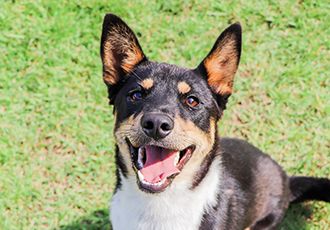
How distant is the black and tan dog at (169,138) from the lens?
3053mm

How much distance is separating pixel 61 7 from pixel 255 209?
176 inches

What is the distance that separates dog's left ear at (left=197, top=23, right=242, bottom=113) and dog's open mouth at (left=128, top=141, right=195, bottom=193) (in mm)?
722

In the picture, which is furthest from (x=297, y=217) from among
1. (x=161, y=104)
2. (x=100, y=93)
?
(x=100, y=93)

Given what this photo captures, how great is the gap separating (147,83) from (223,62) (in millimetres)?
794

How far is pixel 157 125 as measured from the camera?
2861 mm

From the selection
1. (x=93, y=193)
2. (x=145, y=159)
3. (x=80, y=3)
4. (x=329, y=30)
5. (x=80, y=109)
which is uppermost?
(x=329, y=30)

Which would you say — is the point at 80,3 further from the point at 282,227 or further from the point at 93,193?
the point at 282,227

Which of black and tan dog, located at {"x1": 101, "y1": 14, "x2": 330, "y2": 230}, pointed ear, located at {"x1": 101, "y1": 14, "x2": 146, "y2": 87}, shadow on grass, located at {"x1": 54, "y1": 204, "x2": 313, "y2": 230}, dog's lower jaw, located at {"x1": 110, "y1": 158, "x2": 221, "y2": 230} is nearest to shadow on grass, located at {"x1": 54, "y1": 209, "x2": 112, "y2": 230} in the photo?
shadow on grass, located at {"x1": 54, "y1": 204, "x2": 313, "y2": 230}

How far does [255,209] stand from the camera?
155 inches

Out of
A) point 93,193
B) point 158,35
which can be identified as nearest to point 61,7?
point 158,35

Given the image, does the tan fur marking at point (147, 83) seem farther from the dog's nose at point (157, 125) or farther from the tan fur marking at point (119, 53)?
the dog's nose at point (157, 125)

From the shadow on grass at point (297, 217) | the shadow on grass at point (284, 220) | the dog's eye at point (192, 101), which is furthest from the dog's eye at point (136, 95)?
the shadow on grass at point (297, 217)

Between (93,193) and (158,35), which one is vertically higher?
(158,35)

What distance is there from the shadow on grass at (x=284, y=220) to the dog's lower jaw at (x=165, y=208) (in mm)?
1351
